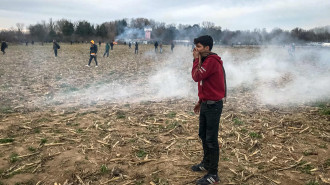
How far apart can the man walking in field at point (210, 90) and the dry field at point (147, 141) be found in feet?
1.59

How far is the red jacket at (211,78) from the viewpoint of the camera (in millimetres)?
3826

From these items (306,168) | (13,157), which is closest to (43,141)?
(13,157)

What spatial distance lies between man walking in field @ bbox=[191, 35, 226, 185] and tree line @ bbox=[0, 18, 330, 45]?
13.1 meters

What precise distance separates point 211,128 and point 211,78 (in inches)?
30.7

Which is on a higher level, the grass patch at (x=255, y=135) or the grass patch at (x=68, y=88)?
the grass patch at (x=68, y=88)

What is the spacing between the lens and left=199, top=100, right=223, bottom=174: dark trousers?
3.96 m

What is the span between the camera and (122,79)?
14211mm

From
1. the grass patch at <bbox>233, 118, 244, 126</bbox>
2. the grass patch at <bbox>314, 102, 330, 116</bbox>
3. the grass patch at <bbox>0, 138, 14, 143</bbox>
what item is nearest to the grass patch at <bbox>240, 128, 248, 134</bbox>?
the grass patch at <bbox>233, 118, 244, 126</bbox>

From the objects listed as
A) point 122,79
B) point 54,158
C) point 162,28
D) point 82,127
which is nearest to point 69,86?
point 122,79

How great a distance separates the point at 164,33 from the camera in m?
38.4

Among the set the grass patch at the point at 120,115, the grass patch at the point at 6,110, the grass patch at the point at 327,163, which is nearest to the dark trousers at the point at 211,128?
the grass patch at the point at 327,163

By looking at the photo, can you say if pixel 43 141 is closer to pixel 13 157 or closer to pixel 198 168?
pixel 13 157

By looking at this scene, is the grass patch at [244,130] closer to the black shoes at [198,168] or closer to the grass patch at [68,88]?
the black shoes at [198,168]

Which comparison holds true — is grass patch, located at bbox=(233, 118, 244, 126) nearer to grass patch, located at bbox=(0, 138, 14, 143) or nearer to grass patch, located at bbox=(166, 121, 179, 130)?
grass patch, located at bbox=(166, 121, 179, 130)
